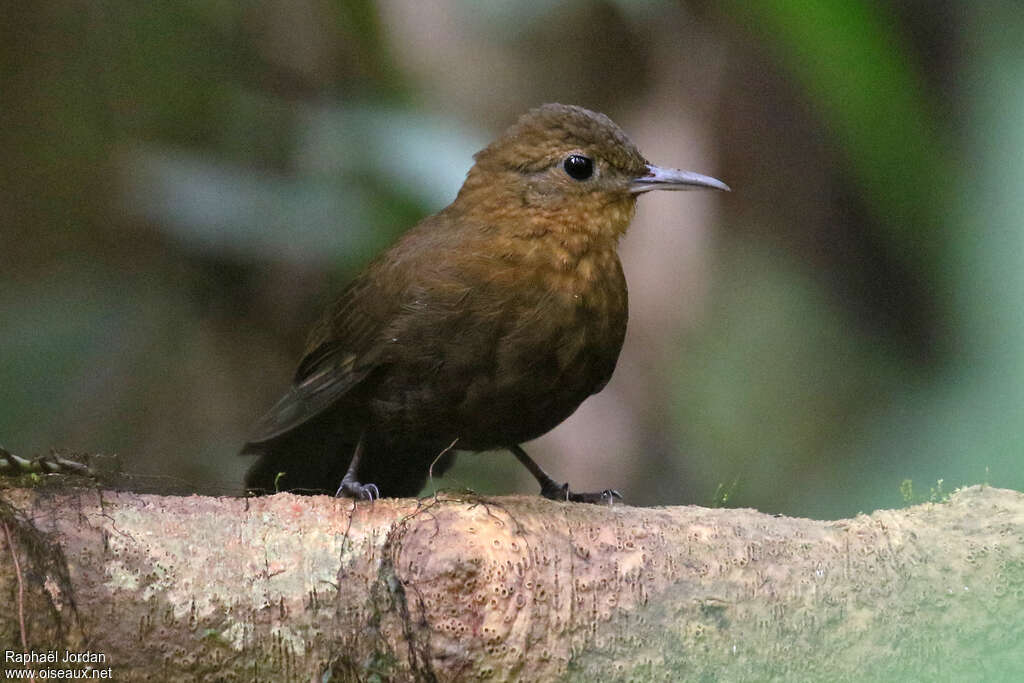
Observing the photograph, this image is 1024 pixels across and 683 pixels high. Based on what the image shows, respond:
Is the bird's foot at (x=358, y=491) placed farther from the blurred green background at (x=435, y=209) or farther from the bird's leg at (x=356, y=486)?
the blurred green background at (x=435, y=209)

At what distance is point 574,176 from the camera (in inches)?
140

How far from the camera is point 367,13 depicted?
410 centimetres

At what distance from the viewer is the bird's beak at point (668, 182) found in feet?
11.6

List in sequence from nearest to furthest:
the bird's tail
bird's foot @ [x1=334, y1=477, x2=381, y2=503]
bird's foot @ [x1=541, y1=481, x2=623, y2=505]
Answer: bird's foot @ [x1=334, y1=477, x2=381, y2=503]
bird's foot @ [x1=541, y1=481, x2=623, y2=505]
the bird's tail

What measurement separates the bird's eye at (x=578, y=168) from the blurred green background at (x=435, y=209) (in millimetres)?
478

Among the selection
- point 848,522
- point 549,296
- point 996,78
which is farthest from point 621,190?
point 848,522

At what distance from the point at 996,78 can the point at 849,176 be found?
205 centimetres

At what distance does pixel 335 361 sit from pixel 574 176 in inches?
33.1

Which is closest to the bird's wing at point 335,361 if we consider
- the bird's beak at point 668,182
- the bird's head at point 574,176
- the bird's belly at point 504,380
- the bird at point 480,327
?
the bird at point 480,327

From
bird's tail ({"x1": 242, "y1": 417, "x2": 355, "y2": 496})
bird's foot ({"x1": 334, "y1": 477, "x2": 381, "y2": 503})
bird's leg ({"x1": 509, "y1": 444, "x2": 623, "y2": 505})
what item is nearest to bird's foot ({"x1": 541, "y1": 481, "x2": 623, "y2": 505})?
bird's leg ({"x1": 509, "y1": 444, "x2": 623, "y2": 505})

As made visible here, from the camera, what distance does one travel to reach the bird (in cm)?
321

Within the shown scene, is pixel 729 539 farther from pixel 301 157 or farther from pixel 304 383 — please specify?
pixel 301 157

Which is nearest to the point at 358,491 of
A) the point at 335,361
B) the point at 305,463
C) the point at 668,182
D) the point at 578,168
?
the point at 335,361

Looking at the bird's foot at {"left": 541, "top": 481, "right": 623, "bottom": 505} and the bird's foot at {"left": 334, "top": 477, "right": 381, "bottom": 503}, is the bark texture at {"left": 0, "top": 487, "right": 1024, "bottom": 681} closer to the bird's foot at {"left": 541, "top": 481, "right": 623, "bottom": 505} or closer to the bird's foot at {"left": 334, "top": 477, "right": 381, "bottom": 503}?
the bird's foot at {"left": 334, "top": 477, "right": 381, "bottom": 503}
